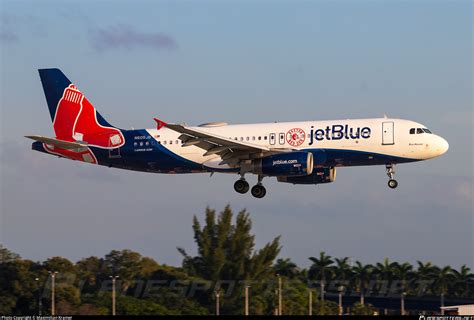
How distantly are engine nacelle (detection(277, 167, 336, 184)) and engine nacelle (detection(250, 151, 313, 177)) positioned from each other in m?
4.35

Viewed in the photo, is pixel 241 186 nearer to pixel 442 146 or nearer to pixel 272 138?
pixel 272 138

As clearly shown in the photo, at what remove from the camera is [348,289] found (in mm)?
128875

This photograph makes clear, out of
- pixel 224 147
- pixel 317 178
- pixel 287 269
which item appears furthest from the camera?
pixel 287 269

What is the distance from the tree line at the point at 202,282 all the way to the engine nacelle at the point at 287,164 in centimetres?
2142

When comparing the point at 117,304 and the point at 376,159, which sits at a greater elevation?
the point at 376,159

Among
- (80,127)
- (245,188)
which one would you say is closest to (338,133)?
(245,188)

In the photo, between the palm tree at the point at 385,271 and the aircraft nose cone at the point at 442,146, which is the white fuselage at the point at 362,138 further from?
the palm tree at the point at 385,271

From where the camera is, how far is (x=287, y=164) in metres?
58.0

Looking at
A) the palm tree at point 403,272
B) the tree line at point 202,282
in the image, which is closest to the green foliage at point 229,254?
the tree line at point 202,282

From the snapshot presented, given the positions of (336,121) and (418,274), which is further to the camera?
(418,274)

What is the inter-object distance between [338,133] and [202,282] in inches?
1450

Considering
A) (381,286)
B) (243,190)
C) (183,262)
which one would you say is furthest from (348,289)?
(243,190)

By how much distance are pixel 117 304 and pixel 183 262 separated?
956 inches

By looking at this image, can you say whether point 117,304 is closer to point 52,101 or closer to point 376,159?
point 52,101
